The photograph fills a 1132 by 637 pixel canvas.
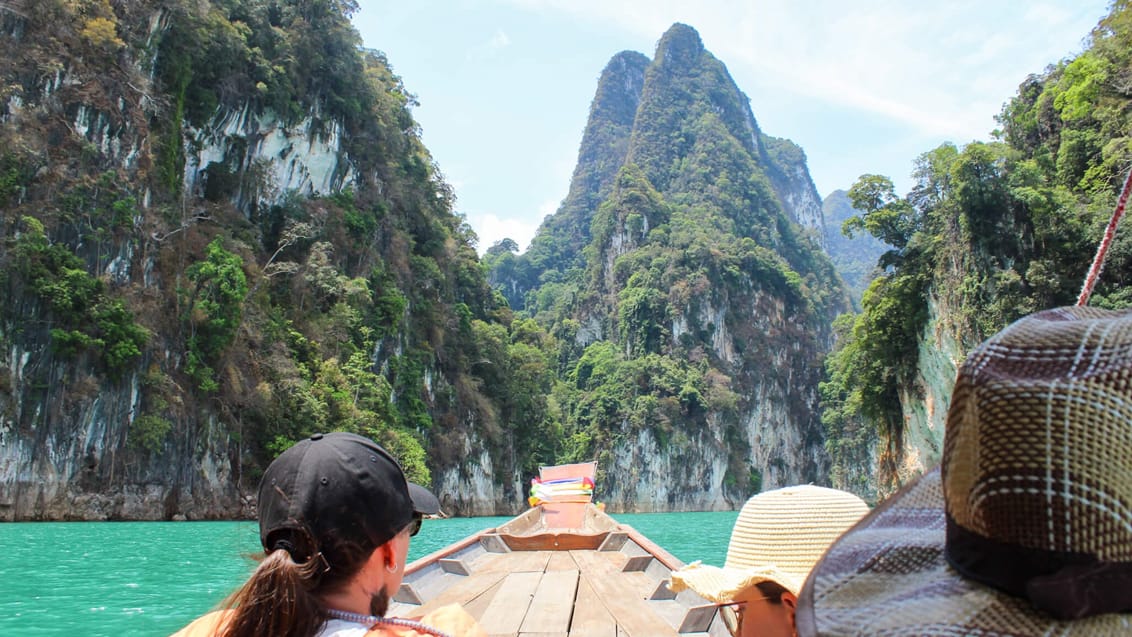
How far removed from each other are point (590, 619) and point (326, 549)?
8.82ft

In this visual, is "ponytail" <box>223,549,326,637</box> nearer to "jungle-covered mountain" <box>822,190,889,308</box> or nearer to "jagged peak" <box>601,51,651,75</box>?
"jagged peak" <box>601,51,651,75</box>

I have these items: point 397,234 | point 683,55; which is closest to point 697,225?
point 683,55

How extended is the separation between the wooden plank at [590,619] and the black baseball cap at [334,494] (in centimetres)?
237

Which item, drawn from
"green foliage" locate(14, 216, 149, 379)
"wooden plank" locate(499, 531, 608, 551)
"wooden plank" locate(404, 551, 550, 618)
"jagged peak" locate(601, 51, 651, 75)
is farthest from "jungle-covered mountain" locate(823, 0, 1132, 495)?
"jagged peak" locate(601, 51, 651, 75)

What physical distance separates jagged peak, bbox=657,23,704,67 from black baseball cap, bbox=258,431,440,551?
79899 millimetres

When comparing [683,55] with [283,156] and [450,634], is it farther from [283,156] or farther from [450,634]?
[450,634]

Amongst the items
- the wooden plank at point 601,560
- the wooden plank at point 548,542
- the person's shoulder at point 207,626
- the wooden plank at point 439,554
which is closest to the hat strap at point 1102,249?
the person's shoulder at point 207,626

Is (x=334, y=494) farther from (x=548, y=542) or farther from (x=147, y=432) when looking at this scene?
(x=147, y=432)

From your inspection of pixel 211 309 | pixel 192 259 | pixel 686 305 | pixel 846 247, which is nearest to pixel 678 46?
pixel 686 305

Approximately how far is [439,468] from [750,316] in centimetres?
3124

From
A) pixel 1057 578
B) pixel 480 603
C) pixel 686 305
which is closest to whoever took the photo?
pixel 1057 578

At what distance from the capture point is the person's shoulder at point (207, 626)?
119cm

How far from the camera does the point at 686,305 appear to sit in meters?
50.2

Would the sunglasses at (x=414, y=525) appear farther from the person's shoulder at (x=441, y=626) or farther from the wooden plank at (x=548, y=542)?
the wooden plank at (x=548, y=542)
